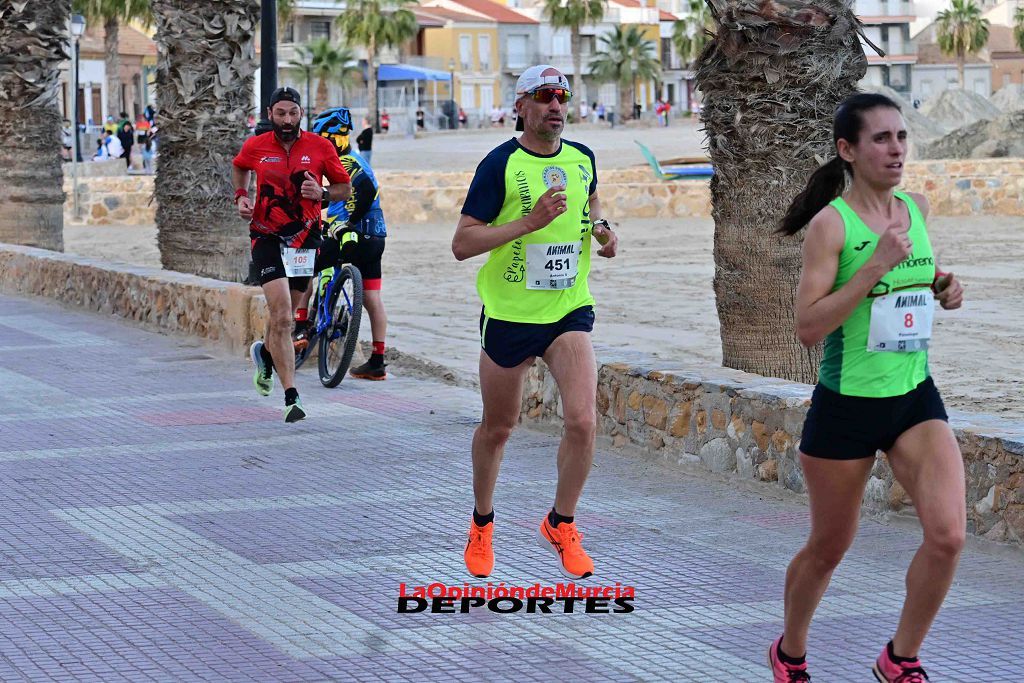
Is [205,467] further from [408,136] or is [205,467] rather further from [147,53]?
[147,53]

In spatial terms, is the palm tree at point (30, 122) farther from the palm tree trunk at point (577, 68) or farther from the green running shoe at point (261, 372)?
the palm tree trunk at point (577, 68)

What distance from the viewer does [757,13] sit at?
808 cm

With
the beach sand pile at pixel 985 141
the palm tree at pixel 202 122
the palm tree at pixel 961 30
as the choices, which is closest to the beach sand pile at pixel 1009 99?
the beach sand pile at pixel 985 141

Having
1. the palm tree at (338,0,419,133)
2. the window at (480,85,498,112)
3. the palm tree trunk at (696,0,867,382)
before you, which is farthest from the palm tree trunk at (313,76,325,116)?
the palm tree trunk at (696,0,867,382)

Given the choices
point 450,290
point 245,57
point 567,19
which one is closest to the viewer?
point 245,57

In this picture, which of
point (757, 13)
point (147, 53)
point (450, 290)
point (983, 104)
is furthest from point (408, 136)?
point (757, 13)

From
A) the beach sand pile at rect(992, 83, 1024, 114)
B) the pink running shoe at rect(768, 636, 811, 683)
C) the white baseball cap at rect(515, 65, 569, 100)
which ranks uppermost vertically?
the beach sand pile at rect(992, 83, 1024, 114)

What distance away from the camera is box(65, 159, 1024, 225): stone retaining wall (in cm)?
2780

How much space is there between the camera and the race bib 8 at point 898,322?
13.7 ft

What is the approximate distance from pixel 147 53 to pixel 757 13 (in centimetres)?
7653

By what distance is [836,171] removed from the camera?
441cm

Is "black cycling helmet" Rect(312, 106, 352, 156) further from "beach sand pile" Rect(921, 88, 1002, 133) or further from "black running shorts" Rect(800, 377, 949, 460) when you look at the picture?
"beach sand pile" Rect(921, 88, 1002, 133)

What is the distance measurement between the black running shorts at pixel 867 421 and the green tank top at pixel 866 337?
23mm

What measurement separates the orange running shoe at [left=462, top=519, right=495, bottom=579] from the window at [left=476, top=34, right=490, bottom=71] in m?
103
